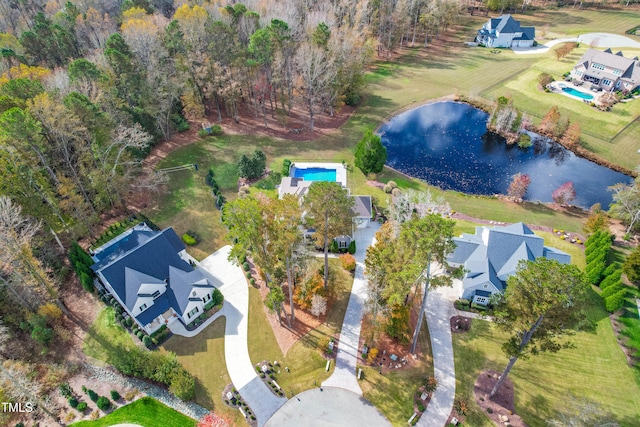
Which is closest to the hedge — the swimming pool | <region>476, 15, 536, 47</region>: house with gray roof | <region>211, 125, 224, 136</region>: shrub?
the swimming pool

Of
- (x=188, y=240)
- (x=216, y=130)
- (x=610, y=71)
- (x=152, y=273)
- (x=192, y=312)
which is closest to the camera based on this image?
(x=192, y=312)

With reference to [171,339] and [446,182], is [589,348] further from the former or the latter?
[171,339]

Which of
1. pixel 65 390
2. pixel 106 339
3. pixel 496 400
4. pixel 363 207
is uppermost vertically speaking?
pixel 363 207

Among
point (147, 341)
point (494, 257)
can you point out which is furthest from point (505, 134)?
point (147, 341)

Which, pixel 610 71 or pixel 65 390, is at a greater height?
pixel 610 71

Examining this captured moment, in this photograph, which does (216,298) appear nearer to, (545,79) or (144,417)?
(144,417)

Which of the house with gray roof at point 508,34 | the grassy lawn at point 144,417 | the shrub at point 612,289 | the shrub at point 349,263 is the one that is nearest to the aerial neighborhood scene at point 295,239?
the grassy lawn at point 144,417

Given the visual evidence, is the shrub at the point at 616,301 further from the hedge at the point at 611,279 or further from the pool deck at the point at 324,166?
the pool deck at the point at 324,166
